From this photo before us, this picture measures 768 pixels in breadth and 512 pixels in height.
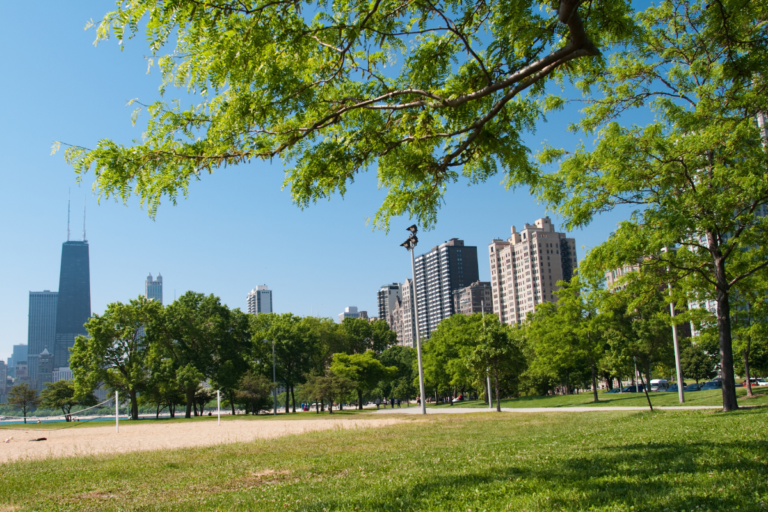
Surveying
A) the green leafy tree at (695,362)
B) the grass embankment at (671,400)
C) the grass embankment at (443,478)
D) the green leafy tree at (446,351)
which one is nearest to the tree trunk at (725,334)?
the grass embankment at (671,400)

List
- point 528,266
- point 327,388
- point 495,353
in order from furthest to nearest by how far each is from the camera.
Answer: point 528,266 → point 327,388 → point 495,353

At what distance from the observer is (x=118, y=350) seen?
1928 inches

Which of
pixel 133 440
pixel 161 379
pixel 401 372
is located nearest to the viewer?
pixel 133 440

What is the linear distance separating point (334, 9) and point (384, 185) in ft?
8.32

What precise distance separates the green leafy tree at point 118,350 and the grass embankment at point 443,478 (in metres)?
39.2

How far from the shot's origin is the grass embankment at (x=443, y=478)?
5.45 metres

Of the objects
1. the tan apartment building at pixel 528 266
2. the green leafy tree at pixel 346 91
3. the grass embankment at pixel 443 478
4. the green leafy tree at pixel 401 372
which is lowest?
the green leafy tree at pixel 401 372

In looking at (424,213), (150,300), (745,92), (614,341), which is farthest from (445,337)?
(424,213)

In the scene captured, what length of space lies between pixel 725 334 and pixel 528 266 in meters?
154

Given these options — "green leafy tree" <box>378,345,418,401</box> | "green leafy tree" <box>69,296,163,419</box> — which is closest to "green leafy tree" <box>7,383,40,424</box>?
"green leafy tree" <box>69,296,163,419</box>

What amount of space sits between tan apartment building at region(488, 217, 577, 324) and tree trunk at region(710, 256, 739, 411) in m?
145

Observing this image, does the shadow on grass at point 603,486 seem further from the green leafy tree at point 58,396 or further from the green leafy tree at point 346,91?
the green leafy tree at point 58,396

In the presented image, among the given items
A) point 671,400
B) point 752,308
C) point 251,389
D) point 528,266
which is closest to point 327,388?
point 251,389

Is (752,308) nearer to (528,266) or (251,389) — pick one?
(251,389)
